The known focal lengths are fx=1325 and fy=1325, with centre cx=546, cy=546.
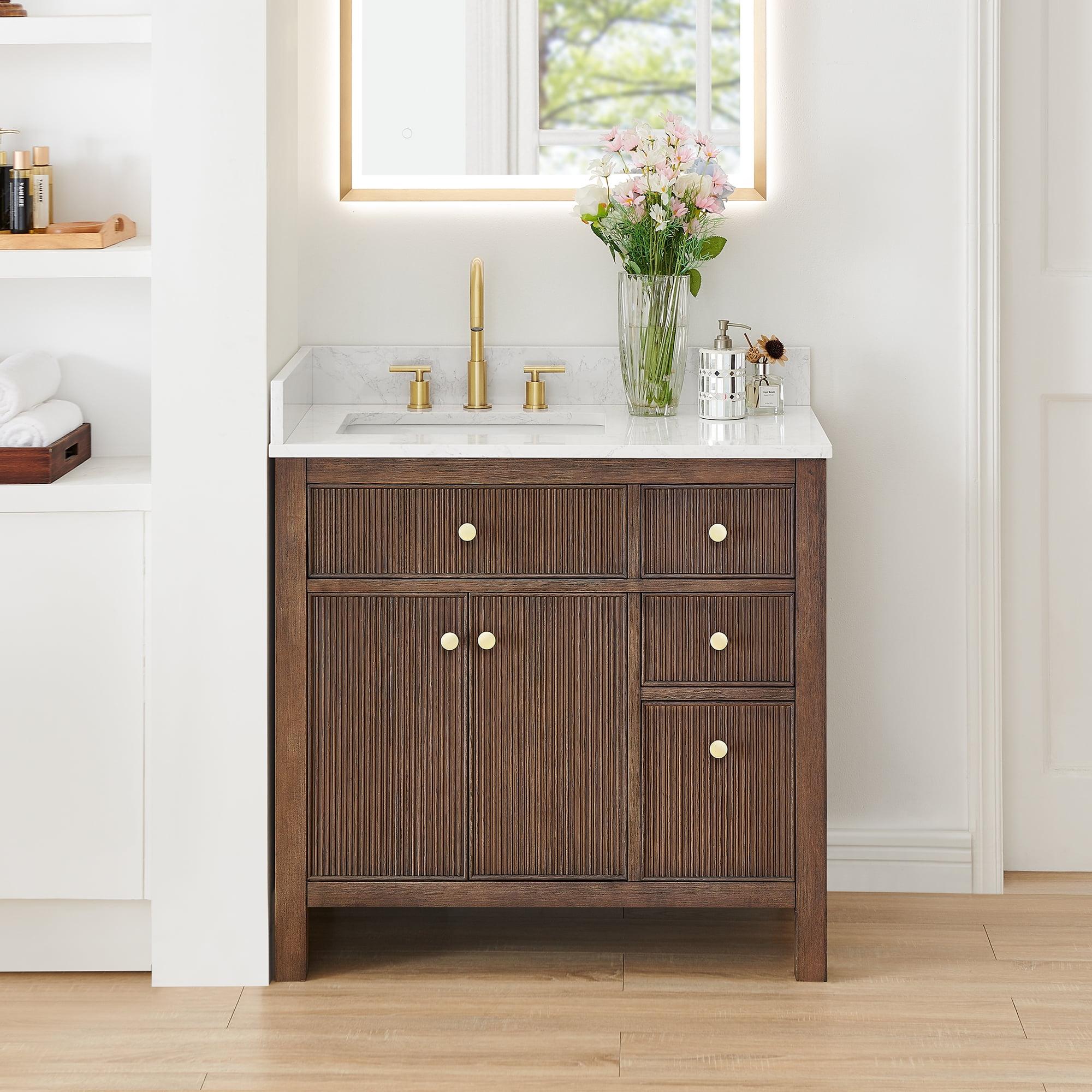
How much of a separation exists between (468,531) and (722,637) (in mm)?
438

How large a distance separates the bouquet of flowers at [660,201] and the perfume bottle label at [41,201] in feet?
3.03

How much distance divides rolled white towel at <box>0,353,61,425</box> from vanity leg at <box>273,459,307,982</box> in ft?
1.57

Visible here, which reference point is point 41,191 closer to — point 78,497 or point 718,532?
point 78,497

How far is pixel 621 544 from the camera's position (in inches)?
83.1

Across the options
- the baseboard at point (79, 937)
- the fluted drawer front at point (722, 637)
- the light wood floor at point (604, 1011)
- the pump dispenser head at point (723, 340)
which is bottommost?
the light wood floor at point (604, 1011)

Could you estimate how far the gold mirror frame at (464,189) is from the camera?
8.09 ft

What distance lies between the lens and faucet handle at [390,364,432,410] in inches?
97.5

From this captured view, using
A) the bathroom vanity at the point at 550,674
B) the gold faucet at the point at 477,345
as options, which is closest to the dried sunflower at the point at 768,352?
the bathroom vanity at the point at 550,674

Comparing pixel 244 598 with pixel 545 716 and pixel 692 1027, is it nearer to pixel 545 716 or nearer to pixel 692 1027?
pixel 545 716

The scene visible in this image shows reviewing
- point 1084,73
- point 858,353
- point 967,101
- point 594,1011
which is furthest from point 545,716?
point 1084,73

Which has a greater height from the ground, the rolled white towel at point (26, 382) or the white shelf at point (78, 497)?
the rolled white towel at point (26, 382)

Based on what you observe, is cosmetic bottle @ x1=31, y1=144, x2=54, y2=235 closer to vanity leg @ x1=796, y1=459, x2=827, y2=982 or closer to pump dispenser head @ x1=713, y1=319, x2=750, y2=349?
pump dispenser head @ x1=713, y1=319, x2=750, y2=349

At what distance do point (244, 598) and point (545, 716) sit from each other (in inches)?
20.6

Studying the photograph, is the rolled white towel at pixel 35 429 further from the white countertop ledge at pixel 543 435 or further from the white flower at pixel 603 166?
the white flower at pixel 603 166
